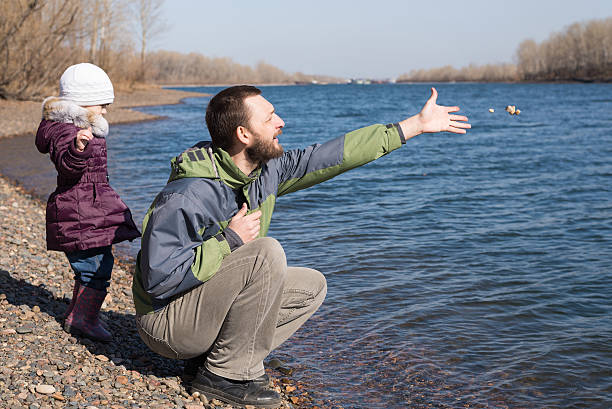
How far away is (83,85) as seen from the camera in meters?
3.86

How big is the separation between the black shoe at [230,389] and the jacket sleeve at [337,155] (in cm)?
111

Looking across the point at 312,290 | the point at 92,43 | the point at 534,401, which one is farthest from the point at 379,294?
the point at 92,43

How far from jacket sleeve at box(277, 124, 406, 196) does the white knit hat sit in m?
1.28

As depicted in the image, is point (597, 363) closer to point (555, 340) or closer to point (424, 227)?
point (555, 340)

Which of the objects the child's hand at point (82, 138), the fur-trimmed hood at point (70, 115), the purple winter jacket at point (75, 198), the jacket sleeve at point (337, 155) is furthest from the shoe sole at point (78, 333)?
the jacket sleeve at point (337, 155)

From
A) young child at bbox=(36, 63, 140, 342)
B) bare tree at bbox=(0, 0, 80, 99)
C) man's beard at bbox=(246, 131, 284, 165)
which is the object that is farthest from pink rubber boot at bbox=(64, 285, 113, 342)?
bare tree at bbox=(0, 0, 80, 99)

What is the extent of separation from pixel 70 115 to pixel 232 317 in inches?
65.1

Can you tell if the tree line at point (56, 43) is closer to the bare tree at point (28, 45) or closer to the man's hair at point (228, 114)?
the bare tree at point (28, 45)

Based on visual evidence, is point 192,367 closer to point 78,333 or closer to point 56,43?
point 78,333

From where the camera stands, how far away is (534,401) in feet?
13.5

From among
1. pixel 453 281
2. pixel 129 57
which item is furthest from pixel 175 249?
pixel 129 57

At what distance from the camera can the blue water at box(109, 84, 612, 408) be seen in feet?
14.2

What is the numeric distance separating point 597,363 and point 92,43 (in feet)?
135

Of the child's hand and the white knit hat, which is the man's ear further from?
the white knit hat
